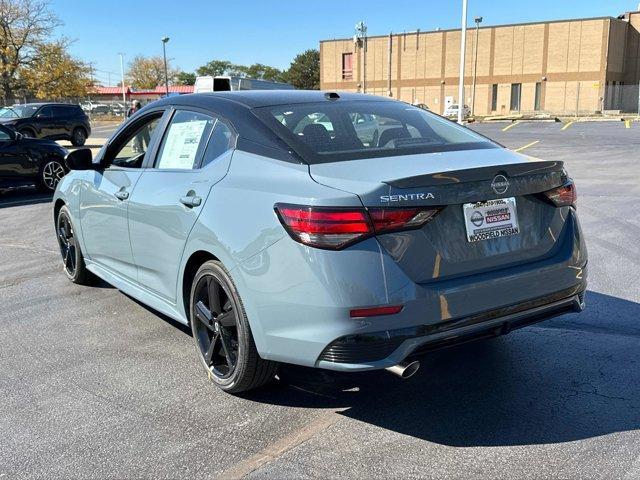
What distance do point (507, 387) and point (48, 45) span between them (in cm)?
5113

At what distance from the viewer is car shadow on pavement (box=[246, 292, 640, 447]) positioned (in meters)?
3.09

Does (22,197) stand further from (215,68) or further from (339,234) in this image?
(215,68)

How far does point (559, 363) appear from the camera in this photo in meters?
3.84

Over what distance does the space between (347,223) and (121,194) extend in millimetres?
2235

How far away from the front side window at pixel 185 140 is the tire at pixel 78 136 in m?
22.9

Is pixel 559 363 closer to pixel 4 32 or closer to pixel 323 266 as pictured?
pixel 323 266

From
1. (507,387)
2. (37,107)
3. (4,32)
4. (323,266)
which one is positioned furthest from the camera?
(4,32)

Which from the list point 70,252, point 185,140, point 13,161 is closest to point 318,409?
point 185,140

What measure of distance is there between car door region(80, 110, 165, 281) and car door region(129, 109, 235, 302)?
0.54 ft

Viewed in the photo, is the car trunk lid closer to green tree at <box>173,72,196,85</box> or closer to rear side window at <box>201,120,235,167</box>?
rear side window at <box>201,120,235,167</box>

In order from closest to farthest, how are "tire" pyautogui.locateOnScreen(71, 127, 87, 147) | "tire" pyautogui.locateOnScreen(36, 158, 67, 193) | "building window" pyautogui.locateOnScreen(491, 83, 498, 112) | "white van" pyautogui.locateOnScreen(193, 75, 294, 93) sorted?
"tire" pyautogui.locateOnScreen(36, 158, 67, 193), "tire" pyautogui.locateOnScreen(71, 127, 87, 147), "white van" pyautogui.locateOnScreen(193, 75, 294, 93), "building window" pyautogui.locateOnScreen(491, 83, 498, 112)

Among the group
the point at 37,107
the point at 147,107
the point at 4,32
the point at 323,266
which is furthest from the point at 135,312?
the point at 4,32

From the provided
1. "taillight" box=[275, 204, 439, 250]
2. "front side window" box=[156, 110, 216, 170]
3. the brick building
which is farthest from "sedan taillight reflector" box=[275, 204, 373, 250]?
the brick building

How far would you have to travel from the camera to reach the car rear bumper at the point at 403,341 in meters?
2.79
